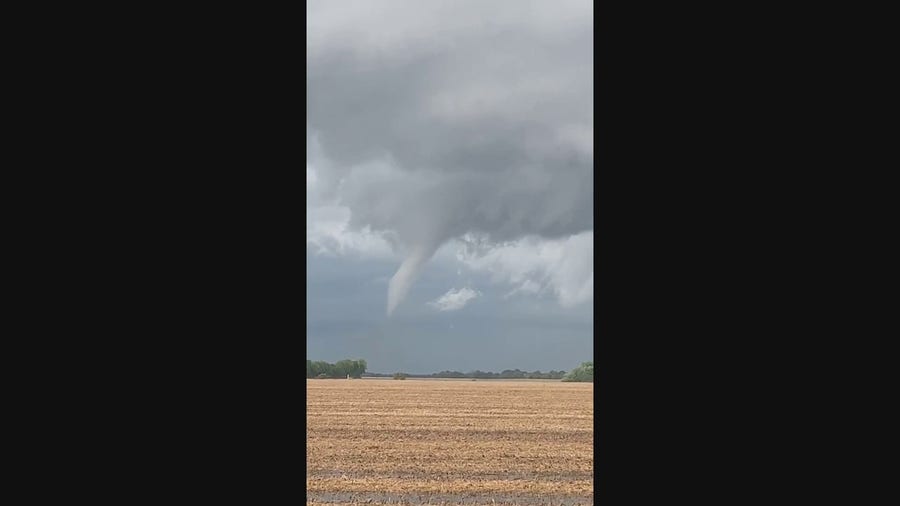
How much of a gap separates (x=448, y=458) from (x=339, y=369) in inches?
1891

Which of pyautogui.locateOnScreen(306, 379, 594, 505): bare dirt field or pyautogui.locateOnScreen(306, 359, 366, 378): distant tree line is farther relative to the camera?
pyautogui.locateOnScreen(306, 359, 366, 378): distant tree line

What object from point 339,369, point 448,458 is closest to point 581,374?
point 339,369

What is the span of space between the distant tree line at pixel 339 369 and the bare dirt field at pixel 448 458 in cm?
3595

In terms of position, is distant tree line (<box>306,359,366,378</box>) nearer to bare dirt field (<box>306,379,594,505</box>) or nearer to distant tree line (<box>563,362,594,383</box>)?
distant tree line (<box>563,362,594,383</box>)

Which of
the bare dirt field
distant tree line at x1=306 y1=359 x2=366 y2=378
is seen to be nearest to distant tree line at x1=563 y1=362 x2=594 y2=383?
distant tree line at x1=306 y1=359 x2=366 y2=378

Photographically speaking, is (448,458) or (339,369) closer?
(448,458)

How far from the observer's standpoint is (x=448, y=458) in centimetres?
1150

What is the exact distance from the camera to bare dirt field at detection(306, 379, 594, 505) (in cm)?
859

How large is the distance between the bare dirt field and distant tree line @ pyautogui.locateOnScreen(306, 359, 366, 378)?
36.0 m

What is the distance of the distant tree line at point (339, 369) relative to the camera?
5662 cm

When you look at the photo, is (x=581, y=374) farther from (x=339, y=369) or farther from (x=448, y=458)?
(x=448, y=458)
